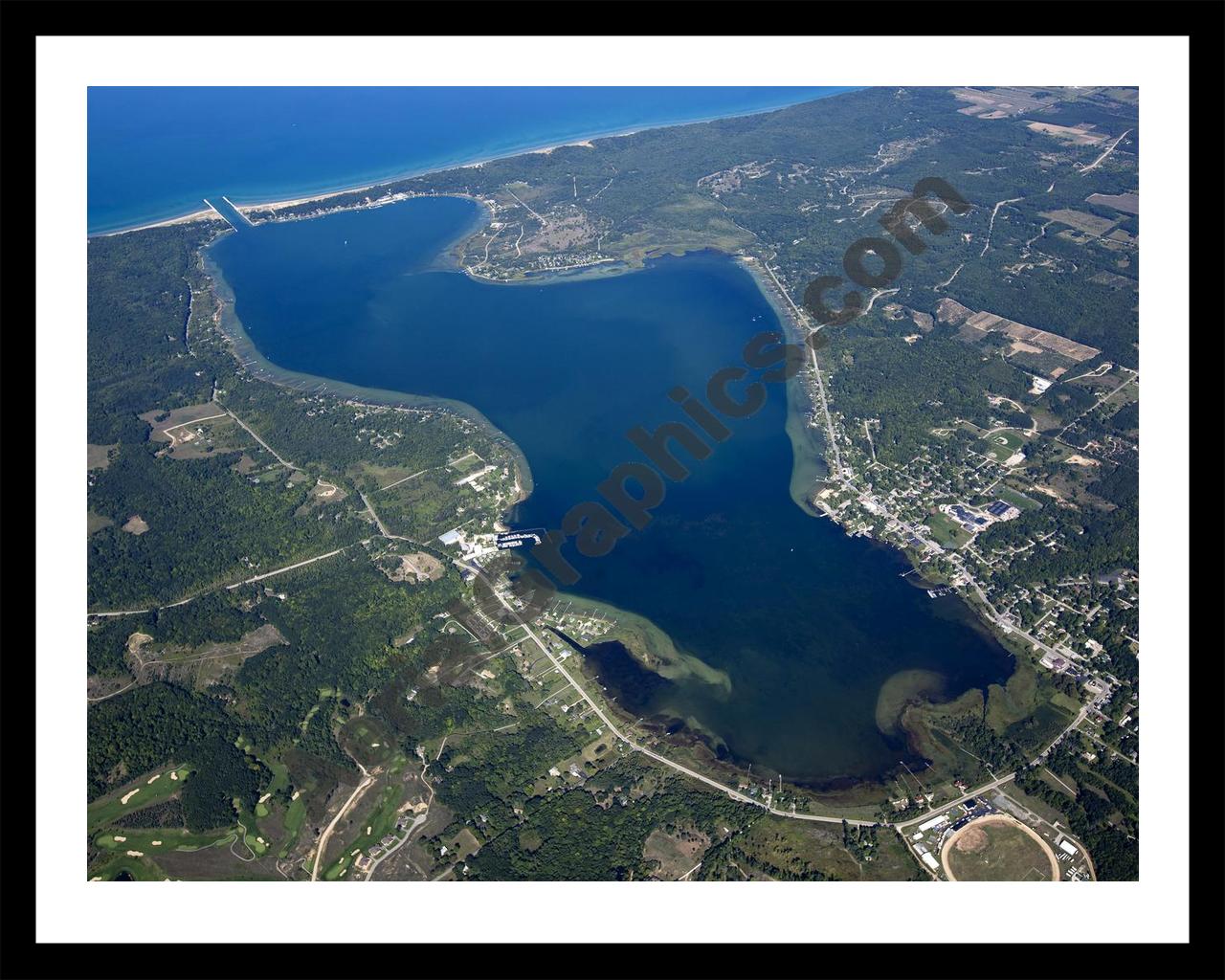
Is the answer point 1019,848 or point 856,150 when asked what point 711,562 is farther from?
point 856,150

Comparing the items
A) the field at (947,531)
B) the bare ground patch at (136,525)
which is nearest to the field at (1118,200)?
the field at (947,531)

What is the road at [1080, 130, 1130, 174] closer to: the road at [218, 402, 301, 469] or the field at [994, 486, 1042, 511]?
the field at [994, 486, 1042, 511]

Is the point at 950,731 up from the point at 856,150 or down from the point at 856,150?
down

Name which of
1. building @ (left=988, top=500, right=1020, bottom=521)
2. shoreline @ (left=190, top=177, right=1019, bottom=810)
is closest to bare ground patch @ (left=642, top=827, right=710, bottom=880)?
shoreline @ (left=190, top=177, right=1019, bottom=810)

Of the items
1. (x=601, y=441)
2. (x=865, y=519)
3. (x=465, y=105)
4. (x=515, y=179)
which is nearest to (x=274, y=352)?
(x=601, y=441)

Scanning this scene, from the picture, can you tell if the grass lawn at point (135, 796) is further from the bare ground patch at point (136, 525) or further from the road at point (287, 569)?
the bare ground patch at point (136, 525)

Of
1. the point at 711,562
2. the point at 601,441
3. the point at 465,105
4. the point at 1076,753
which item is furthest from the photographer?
the point at 465,105

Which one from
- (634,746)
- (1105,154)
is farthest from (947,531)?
(1105,154)
